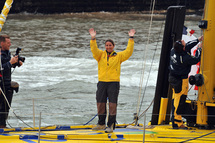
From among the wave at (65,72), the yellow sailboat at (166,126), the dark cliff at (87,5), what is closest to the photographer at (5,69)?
the yellow sailboat at (166,126)

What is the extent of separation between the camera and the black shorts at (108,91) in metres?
5.99

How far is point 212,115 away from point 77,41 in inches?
756

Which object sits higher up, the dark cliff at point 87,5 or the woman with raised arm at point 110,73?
the dark cliff at point 87,5

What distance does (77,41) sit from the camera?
25.1 m

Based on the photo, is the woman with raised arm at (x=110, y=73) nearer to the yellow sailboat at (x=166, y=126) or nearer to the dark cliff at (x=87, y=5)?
the yellow sailboat at (x=166, y=126)

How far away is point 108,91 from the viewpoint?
19.7ft

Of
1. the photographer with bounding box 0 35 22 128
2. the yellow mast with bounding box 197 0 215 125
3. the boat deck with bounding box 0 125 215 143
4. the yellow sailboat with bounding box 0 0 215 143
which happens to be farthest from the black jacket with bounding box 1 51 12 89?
the yellow mast with bounding box 197 0 215 125

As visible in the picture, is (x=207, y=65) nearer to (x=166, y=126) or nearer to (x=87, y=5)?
(x=166, y=126)

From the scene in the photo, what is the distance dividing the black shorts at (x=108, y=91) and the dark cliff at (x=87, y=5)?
33.5 meters

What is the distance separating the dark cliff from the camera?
128ft

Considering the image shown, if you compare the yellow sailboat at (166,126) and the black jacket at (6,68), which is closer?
the yellow sailboat at (166,126)

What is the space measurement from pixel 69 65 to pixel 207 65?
1273cm

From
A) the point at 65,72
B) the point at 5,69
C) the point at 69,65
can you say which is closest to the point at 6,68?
the point at 5,69

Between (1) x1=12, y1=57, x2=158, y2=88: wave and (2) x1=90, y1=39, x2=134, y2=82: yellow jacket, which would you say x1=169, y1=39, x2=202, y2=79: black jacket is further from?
(1) x1=12, y1=57, x2=158, y2=88: wave
